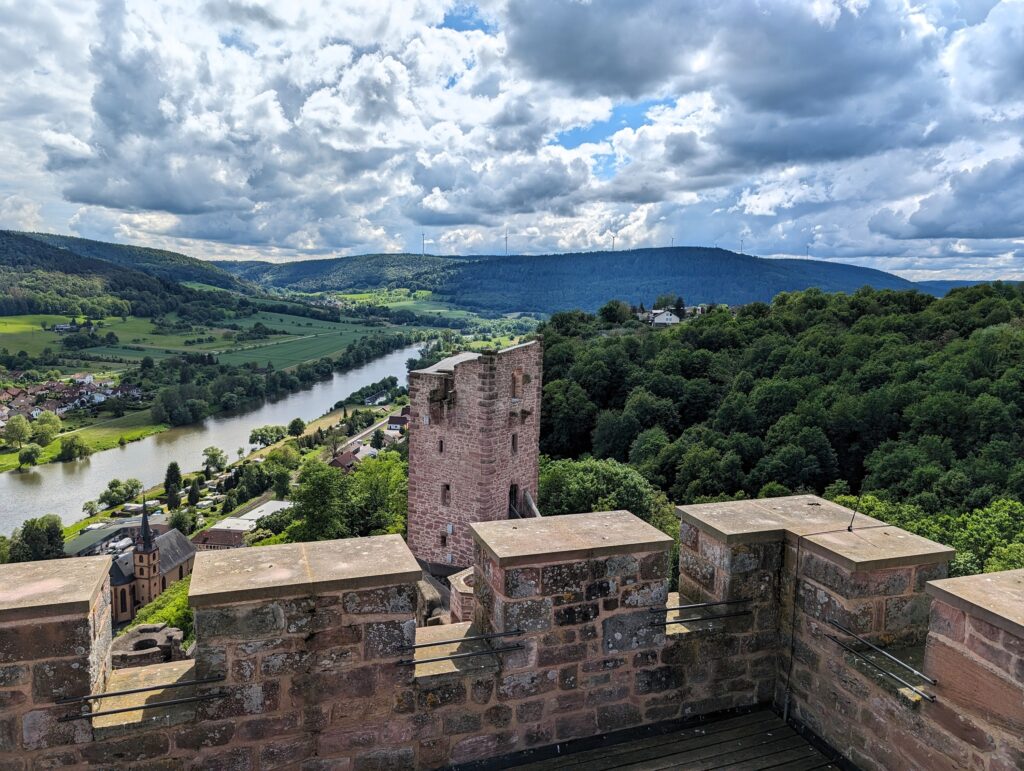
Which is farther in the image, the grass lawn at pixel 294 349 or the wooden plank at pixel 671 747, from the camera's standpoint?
the grass lawn at pixel 294 349

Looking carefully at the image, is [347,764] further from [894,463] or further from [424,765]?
[894,463]

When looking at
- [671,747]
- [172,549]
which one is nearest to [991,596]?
[671,747]

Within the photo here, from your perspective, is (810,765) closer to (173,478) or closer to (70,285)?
(173,478)

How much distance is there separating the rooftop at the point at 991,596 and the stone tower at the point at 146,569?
46.8 m

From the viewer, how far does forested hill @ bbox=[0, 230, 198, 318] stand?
457 ft

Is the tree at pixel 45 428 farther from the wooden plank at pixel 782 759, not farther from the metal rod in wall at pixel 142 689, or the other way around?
the wooden plank at pixel 782 759

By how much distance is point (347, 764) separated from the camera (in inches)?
123

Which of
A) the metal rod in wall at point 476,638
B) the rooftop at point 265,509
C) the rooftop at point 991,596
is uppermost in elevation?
the rooftop at point 991,596

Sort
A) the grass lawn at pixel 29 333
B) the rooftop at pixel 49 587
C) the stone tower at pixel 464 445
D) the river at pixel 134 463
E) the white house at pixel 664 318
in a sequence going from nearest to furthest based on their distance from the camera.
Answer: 1. the rooftop at pixel 49 587
2. the stone tower at pixel 464 445
3. the river at pixel 134 463
4. the white house at pixel 664 318
5. the grass lawn at pixel 29 333

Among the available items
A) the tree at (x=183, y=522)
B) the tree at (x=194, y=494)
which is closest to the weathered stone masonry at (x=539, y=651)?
the tree at (x=183, y=522)

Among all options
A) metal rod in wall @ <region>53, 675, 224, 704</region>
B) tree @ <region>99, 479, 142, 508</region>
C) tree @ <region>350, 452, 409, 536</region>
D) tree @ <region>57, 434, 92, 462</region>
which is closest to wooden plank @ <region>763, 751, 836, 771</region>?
metal rod in wall @ <region>53, 675, 224, 704</region>

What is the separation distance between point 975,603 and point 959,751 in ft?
2.18

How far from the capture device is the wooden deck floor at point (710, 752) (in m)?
3.36

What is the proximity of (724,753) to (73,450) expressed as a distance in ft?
282
